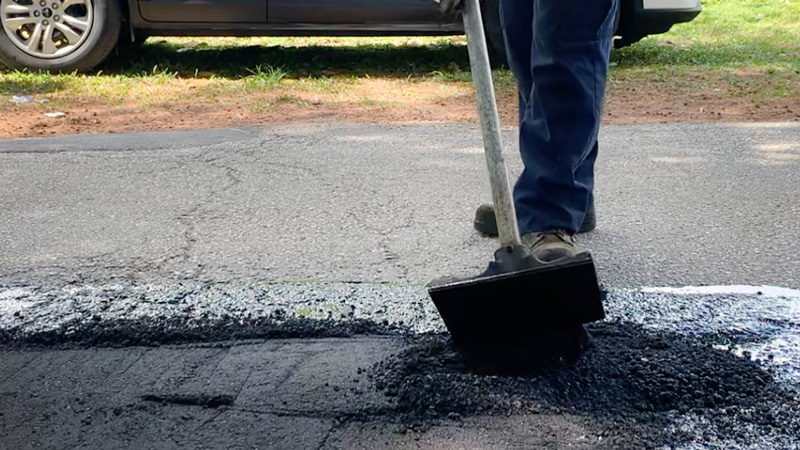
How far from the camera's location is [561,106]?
8.63ft

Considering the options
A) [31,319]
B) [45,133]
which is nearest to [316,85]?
[45,133]

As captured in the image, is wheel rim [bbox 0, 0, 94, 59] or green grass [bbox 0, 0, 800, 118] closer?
green grass [bbox 0, 0, 800, 118]

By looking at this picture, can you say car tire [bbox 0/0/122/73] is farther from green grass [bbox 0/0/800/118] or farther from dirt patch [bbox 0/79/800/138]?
dirt patch [bbox 0/79/800/138]

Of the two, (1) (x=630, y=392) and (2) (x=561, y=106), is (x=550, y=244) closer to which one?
(2) (x=561, y=106)

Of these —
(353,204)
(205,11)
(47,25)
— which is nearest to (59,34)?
(47,25)

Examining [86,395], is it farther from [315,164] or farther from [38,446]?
[315,164]

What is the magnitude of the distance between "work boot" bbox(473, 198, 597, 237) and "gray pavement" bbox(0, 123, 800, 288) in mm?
41

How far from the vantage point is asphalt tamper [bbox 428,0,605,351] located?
7.06 feet

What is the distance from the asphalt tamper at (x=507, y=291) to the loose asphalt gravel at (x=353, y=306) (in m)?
0.08

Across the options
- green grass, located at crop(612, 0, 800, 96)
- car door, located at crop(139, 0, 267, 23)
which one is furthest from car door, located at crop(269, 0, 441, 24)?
green grass, located at crop(612, 0, 800, 96)

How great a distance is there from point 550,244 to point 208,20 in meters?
5.10

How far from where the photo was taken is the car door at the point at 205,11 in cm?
701

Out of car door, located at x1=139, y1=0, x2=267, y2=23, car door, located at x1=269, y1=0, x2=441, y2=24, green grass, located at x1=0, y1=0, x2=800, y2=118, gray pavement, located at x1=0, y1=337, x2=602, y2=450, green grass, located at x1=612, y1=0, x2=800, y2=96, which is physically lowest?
green grass, located at x1=612, y1=0, x2=800, y2=96

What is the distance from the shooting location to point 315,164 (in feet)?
15.0
